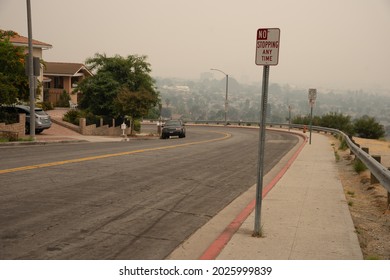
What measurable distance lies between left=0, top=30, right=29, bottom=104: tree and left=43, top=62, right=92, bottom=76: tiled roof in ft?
112

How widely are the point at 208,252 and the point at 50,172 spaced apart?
6823mm

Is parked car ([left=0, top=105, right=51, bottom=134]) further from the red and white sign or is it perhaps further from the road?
the red and white sign

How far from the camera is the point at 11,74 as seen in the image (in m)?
26.0

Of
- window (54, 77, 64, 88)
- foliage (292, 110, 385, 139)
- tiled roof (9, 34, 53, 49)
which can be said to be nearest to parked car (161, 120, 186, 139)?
tiled roof (9, 34, 53, 49)

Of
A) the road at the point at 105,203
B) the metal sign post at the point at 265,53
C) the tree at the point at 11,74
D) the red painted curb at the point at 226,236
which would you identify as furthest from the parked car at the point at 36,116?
the metal sign post at the point at 265,53

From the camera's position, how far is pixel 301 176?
43.1 ft

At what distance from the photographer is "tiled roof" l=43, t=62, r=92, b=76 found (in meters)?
60.9

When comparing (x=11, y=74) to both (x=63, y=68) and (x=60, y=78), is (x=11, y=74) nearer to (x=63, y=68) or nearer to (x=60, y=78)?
(x=60, y=78)

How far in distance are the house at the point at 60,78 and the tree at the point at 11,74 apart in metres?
32.5

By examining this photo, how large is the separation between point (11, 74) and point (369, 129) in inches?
1493

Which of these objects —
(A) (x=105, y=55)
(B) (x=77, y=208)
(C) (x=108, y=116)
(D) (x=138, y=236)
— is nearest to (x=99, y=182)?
(B) (x=77, y=208)

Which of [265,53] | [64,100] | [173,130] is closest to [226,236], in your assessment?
[265,53]
